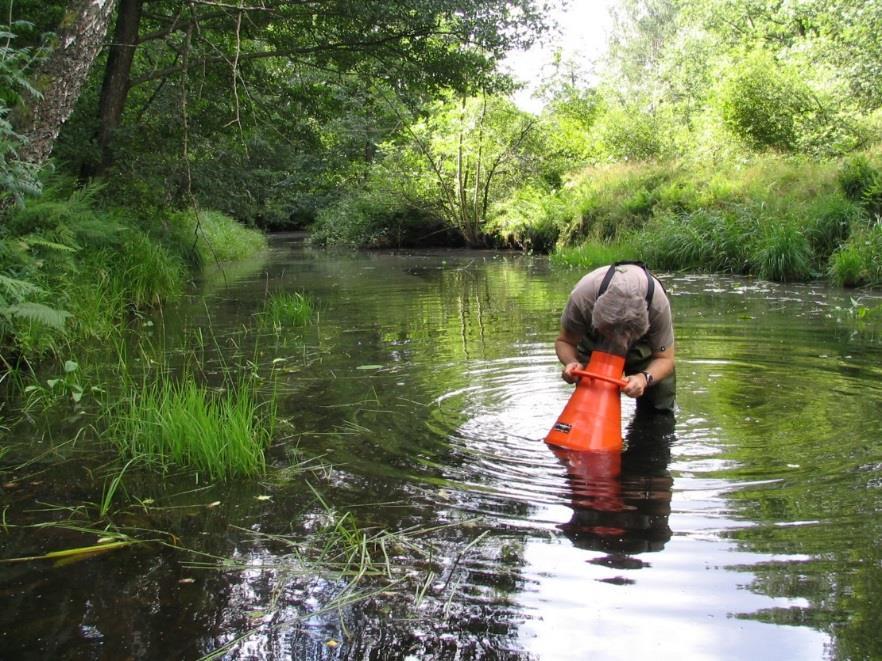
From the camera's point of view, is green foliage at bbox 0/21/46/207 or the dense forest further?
the dense forest

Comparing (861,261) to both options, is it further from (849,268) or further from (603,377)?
(603,377)

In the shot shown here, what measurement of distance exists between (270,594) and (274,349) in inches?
202

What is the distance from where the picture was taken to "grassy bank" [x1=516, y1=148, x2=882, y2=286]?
13297mm

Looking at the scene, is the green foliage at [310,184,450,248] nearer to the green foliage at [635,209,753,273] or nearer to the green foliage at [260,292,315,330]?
the green foliage at [635,209,753,273]

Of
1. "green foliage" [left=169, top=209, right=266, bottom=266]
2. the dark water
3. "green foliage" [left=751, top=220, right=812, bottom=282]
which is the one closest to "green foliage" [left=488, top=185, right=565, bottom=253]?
"green foliage" [left=169, top=209, right=266, bottom=266]

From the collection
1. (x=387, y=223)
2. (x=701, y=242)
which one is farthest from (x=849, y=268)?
(x=387, y=223)

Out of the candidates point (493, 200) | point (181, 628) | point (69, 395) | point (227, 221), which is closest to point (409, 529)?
point (181, 628)

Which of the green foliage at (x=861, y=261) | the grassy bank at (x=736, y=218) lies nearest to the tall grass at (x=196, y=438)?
the green foliage at (x=861, y=261)

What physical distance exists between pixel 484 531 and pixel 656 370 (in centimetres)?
187

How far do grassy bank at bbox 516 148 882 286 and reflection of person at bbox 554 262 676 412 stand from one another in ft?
28.5

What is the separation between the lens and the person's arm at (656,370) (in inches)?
173

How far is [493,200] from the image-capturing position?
25938 millimetres

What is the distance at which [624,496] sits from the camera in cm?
370

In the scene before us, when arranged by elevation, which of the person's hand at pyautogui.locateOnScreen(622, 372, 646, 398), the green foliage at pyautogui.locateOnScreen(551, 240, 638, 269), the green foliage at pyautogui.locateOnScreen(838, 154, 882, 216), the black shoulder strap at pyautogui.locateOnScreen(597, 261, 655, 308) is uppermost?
the green foliage at pyautogui.locateOnScreen(838, 154, 882, 216)
